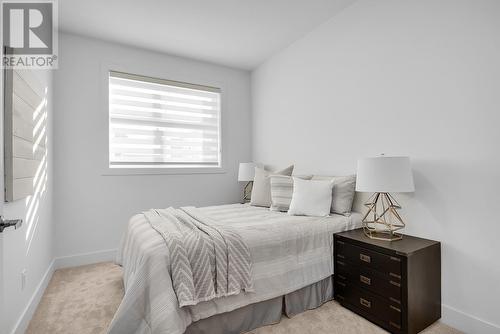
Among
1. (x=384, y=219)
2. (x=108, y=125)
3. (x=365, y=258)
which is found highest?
(x=108, y=125)

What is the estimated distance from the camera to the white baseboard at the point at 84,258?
3025mm

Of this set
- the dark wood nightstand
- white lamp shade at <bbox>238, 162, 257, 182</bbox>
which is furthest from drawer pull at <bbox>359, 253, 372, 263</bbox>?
white lamp shade at <bbox>238, 162, 257, 182</bbox>

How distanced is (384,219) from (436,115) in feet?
3.03

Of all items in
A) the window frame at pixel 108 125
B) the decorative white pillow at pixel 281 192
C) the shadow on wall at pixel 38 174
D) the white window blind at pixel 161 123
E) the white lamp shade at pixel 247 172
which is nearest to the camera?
the shadow on wall at pixel 38 174

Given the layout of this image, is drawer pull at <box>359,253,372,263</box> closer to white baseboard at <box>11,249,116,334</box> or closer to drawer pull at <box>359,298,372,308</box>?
drawer pull at <box>359,298,372,308</box>

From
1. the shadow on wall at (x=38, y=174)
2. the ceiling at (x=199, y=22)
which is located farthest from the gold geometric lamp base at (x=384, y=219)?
the shadow on wall at (x=38, y=174)

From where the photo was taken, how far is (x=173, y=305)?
58.0 inches

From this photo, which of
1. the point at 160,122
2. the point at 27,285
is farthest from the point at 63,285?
the point at 160,122

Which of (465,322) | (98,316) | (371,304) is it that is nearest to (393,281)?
(371,304)

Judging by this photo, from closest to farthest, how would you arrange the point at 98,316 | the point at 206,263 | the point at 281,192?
the point at 206,263 < the point at 98,316 < the point at 281,192

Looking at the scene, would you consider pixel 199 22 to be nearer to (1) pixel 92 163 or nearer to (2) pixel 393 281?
(1) pixel 92 163

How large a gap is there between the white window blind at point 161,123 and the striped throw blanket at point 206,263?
1.91m

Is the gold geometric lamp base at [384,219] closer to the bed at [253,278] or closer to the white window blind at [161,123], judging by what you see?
the bed at [253,278]

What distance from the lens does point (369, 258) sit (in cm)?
193
